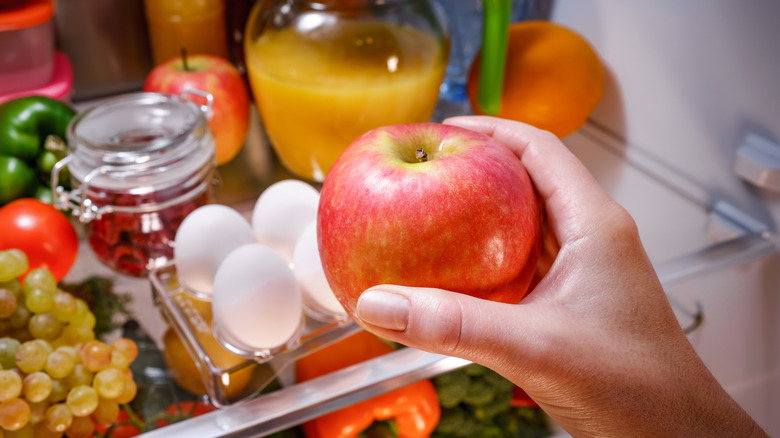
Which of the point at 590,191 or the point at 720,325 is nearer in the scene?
the point at 590,191

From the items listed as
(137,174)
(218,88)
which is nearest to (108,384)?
(137,174)

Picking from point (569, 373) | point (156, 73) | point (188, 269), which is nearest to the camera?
point (569, 373)

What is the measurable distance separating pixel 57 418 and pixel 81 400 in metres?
0.02

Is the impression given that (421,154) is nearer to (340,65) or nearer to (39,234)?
(340,65)

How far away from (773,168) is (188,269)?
0.65 m

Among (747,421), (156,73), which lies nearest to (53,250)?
(156,73)

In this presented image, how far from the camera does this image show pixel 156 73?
87cm

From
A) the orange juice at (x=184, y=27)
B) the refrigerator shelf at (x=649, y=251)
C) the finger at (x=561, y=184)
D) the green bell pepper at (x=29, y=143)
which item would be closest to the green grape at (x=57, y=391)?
the refrigerator shelf at (x=649, y=251)

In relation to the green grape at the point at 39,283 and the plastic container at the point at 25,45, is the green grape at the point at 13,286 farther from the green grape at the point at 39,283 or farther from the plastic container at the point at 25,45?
the plastic container at the point at 25,45

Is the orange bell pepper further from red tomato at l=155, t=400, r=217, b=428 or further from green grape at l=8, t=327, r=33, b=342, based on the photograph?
green grape at l=8, t=327, r=33, b=342

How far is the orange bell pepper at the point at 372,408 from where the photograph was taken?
2.14 feet

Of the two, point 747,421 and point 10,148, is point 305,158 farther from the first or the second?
point 747,421

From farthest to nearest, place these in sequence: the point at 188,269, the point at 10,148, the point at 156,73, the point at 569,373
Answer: the point at 156,73, the point at 10,148, the point at 188,269, the point at 569,373

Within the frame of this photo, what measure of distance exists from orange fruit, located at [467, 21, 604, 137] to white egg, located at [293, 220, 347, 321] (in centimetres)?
40
